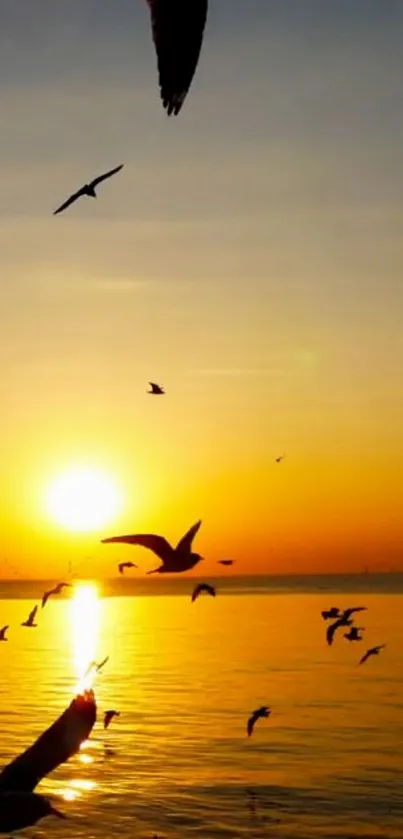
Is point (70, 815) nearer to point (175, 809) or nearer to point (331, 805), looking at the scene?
point (175, 809)

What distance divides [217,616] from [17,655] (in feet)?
157

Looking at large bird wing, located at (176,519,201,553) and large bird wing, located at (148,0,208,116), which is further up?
large bird wing, located at (176,519,201,553)

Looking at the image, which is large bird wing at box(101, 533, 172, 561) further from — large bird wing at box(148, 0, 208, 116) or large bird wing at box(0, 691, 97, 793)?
large bird wing at box(148, 0, 208, 116)

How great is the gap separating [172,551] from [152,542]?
1.50 metres

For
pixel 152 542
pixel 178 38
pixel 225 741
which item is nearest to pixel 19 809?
pixel 178 38

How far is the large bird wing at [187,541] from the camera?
50.4 ft

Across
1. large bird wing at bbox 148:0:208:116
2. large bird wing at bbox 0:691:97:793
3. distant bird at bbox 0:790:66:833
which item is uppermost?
large bird wing at bbox 148:0:208:116

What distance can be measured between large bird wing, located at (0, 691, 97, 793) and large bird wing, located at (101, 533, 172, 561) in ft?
15.7

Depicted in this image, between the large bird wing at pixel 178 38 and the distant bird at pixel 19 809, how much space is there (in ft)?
12.6

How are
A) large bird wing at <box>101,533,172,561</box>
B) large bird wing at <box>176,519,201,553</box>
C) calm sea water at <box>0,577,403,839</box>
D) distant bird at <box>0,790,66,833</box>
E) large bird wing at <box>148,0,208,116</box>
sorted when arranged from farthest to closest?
calm sea water at <box>0,577,403,839</box> < large bird wing at <box>176,519,201,553</box> < large bird wing at <box>101,533,172,561</box> < distant bird at <box>0,790,66,833</box> < large bird wing at <box>148,0,208,116</box>

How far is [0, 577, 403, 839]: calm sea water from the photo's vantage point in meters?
26.2

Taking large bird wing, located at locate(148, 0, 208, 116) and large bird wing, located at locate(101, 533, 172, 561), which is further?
large bird wing, located at locate(101, 533, 172, 561)

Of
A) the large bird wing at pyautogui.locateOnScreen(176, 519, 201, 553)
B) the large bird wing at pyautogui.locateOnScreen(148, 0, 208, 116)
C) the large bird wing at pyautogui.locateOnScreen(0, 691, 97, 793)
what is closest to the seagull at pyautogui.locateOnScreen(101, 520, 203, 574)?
the large bird wing at pyautogui.locateOnScreen(176, 519, 201, 553)

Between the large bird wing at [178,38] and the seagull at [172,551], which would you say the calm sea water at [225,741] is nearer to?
the seagull at [172,551]
